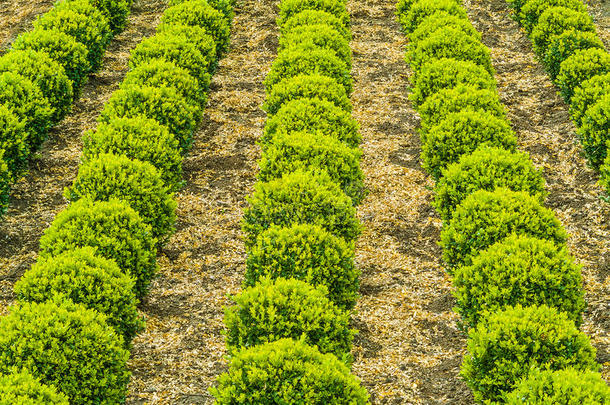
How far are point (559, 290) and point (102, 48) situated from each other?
38.3ft

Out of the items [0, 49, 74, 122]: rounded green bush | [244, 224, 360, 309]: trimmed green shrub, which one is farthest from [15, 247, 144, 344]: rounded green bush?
[0, 49, 74, 122]: rounded green bush

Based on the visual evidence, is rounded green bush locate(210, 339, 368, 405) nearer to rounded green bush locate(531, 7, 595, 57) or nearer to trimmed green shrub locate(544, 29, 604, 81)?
trimmed green shrub locate(544, 29, 604, 81)

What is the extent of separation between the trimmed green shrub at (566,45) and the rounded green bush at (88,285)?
10.3m

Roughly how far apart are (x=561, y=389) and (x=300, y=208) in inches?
172

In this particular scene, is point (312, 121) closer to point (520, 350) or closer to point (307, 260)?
point (307, 260)

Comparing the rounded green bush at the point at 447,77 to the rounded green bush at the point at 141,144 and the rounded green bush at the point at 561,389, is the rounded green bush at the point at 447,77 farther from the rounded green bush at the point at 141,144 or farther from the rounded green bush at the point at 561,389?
the rounded green bush at the point at 561,389

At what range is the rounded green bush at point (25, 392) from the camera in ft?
24.1

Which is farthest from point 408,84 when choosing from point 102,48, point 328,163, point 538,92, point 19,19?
point 19,19

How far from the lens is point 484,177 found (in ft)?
36.0

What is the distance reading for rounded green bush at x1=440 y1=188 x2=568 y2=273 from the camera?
32.8 ft

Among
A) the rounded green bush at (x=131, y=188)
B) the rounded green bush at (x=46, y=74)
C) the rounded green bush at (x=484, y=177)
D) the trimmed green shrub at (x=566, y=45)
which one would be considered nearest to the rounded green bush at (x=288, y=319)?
the rounded green bush at (x=131, y=188)

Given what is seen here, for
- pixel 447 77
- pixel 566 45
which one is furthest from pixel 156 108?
pixel 566 45

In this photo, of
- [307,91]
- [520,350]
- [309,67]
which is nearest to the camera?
[520,350]

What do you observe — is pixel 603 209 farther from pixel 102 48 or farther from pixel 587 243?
pixel 102 48
